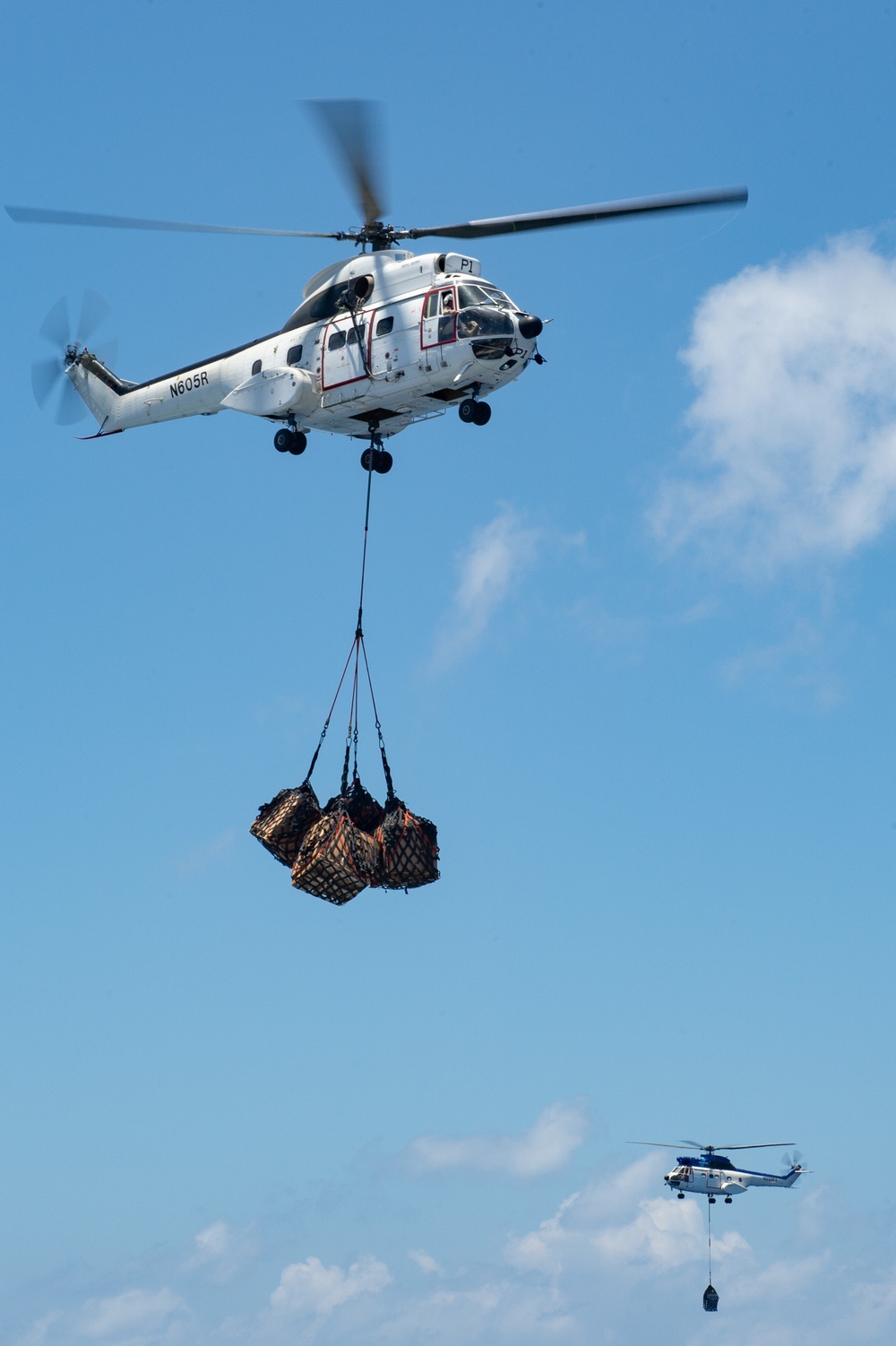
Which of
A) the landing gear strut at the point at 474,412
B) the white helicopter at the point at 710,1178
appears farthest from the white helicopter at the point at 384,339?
the white helicopter at the point at 710,1178

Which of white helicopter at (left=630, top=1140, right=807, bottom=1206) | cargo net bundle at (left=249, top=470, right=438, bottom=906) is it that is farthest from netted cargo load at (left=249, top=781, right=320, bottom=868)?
white helicopter at (left=630, top=1140, right=807, bottom=1206)

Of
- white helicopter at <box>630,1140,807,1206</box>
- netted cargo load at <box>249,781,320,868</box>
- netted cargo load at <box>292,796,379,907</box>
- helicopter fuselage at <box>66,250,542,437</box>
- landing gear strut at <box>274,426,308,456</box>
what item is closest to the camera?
netted cargo load at <box>292,796,379,907</box>

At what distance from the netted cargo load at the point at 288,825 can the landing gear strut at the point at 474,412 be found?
6468mm

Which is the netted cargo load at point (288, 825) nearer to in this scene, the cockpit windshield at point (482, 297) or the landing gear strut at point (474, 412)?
the landing gear strut at point (474, 412)

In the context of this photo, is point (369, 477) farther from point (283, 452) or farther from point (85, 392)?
point (85, 392)

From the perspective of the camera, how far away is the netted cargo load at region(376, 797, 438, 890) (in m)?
26.4

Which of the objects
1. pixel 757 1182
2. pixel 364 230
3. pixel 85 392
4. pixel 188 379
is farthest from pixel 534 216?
pixel 757 1182

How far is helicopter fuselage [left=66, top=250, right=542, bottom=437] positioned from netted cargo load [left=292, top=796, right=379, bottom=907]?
7.27 meters

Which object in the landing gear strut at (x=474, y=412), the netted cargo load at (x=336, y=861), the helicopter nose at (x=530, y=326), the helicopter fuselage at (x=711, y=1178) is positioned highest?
the helicopter fuselage at (x=711, y=1178)

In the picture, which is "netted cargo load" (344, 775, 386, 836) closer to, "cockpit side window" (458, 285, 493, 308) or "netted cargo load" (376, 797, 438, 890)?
"netted cargo load" (376, 797, 438, 890)

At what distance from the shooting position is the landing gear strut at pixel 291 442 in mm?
31344

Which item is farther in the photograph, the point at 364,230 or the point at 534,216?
the point at 364,230

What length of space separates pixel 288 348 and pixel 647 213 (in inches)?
272

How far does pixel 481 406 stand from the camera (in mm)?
29141
